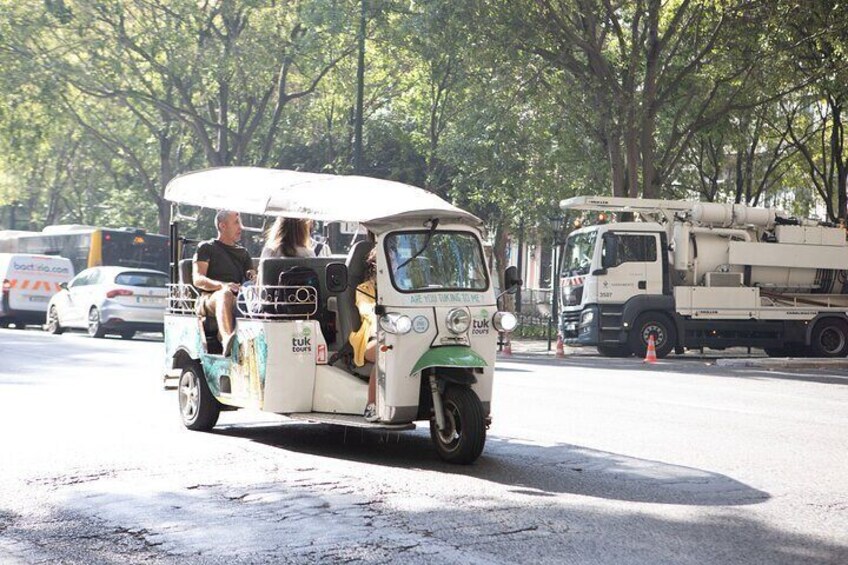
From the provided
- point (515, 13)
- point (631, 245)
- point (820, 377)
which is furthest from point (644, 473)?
point (515, 13)

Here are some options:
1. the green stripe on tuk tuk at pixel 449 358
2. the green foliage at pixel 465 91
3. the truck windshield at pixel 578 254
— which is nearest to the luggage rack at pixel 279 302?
the green stripe on tuk tuk at pixel 449 358

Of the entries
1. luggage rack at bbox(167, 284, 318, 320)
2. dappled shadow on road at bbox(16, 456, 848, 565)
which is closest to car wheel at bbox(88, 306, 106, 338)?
luggage rack at bbox(167, 284, 318, 320)

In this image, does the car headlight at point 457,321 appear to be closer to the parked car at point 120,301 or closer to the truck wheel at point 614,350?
the truck wheel at point 614,350

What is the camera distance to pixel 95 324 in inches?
1194

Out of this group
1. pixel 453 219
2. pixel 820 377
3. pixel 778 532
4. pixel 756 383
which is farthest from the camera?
pixel 820 377

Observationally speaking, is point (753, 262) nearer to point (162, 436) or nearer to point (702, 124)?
point (702, 124)

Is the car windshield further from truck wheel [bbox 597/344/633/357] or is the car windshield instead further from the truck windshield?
truck wheel [bbox 597/344/633/357]

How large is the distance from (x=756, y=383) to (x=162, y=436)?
11.5 metres

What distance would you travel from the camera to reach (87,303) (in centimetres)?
3080

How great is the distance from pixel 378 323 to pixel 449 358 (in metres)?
0.66

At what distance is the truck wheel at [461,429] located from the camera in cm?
955

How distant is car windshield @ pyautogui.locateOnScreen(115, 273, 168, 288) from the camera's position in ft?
98.9

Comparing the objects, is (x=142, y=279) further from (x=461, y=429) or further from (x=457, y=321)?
(x=461, y=429)

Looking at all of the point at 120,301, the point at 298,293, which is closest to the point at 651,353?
the point at 120,301
